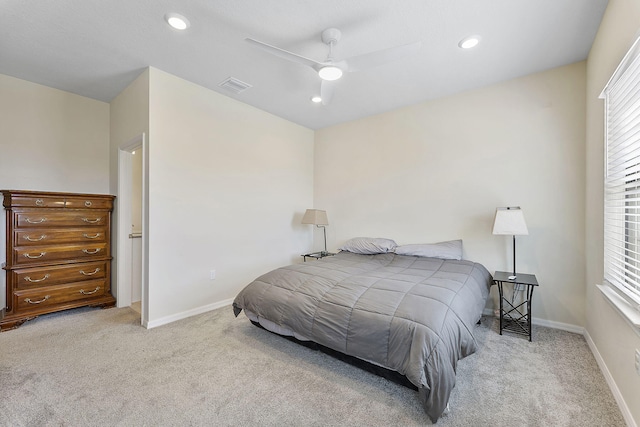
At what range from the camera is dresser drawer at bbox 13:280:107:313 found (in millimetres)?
2811

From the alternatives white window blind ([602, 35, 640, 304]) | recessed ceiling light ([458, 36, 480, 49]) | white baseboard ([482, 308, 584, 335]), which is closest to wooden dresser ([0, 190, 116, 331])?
recessed ceiling light ([458, 36, 480, 49])

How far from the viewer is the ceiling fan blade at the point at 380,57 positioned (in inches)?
77.2

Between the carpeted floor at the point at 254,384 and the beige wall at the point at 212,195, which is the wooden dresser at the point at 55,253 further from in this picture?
the beige wall at the point at 212,195

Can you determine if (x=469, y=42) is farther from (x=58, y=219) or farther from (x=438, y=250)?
(x=58, y=219)

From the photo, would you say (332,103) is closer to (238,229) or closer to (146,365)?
(238,229)

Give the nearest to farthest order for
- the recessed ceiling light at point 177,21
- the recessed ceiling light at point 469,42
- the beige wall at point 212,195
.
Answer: the recessed ceiling light at point 177,21 → the recessed ceiling light at point 469,42 → the beige wall at point 212,195

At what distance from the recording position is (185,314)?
122 inches

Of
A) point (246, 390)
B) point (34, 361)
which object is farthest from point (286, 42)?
point (34, 361)

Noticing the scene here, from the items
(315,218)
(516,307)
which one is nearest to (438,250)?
(516,307)

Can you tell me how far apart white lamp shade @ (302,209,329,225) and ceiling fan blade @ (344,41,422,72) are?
237 cm

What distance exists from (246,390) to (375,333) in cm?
94

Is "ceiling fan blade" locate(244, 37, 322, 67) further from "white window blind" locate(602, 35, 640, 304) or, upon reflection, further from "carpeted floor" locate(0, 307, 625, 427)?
"carpeted floor" locate(0, 307, 625, 427)

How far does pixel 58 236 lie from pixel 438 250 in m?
4.33

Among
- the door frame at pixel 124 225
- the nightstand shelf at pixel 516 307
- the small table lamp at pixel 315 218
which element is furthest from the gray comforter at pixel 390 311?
the door frame at pixel 124 225
